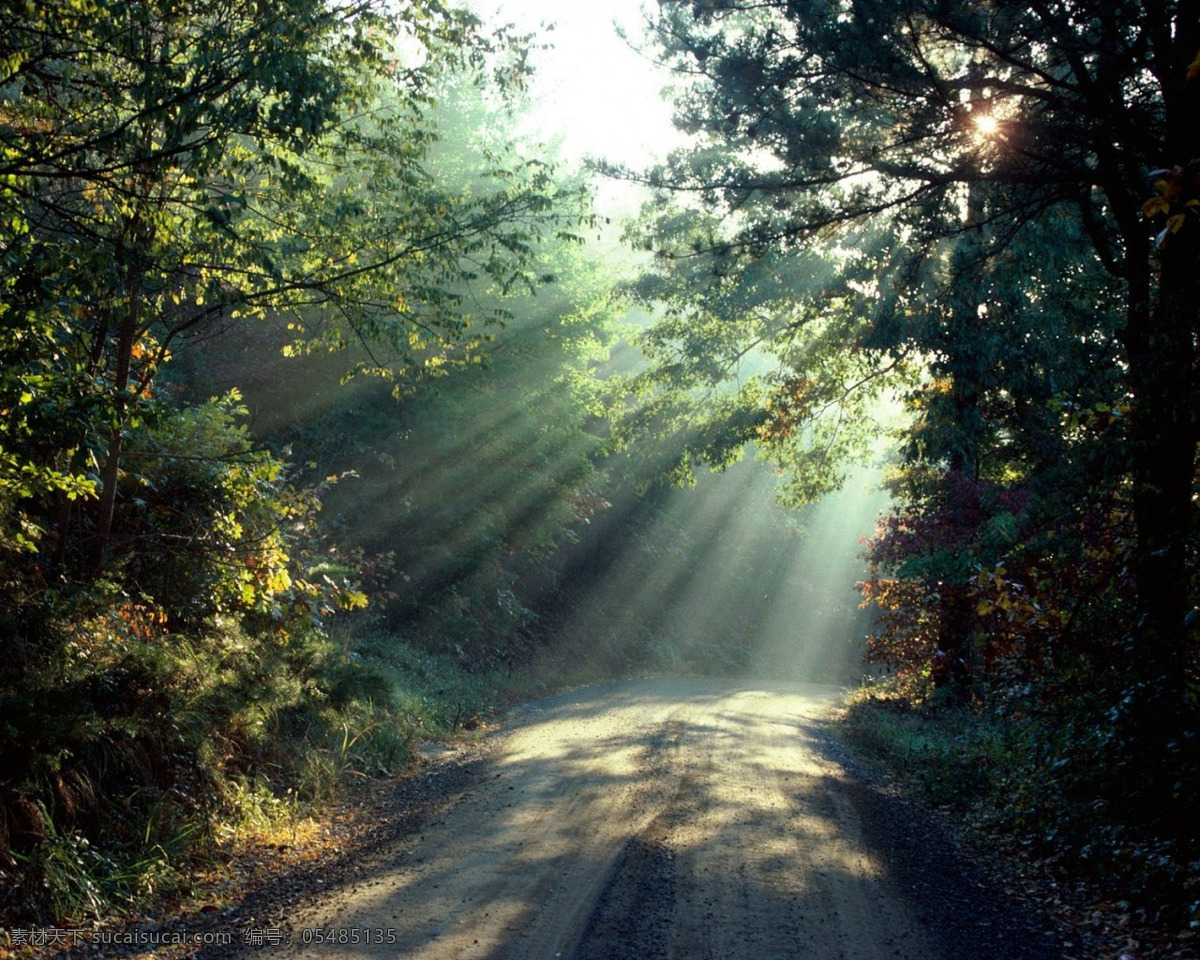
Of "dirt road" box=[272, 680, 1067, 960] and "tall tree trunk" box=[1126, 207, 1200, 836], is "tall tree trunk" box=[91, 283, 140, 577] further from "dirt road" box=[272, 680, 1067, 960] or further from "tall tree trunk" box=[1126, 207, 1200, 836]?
"tall tree trunk" box=[1126, 207, 1200, 836]

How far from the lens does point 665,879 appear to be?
697cm

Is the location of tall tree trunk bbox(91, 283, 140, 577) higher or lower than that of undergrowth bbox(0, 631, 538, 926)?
higher

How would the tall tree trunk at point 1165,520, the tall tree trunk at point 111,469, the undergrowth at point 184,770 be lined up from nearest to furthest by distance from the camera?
1. the undergrowth at point 184,770
2. the tall tree trunk at point 1165,520
3. the tall tree trunk at point 111,469

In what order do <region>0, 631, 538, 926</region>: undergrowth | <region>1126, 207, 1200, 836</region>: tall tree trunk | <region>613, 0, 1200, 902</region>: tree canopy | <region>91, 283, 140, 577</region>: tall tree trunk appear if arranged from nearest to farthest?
<region>0, 631, 538, 926</region>: undergrowth < <region>1126, 207, 1200, 836</region>: tall tree trunk < <region>613, 0, 1200, 902</region>: tree canopy < <region>91, 283, 140, 577</region>: tall tree trunk

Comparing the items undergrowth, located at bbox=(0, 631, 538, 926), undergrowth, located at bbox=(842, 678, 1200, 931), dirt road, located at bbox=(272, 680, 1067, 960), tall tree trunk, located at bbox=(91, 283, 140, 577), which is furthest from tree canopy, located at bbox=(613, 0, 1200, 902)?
undergrowth, located at bbox=(0, 631, 538, 926)

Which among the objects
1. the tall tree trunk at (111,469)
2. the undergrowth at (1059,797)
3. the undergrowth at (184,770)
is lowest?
the undergrowth at (1059,797)

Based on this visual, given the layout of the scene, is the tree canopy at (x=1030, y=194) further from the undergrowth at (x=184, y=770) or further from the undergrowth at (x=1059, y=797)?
the undergrowth at (x=184, y=770)

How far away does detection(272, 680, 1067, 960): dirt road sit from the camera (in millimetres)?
5871

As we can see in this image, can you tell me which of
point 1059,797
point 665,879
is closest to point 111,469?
point 665,879

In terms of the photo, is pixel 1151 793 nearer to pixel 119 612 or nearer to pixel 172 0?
pixel 119 612

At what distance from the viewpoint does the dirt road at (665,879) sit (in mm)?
5871

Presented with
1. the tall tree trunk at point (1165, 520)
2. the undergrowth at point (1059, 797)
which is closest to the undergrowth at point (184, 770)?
the undergrowth at point (1059, 797)

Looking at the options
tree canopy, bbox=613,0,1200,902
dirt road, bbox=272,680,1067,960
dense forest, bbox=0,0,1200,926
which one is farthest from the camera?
tree canopy, bbox=613,0,1200,902

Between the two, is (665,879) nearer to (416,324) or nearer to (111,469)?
(416,324)
